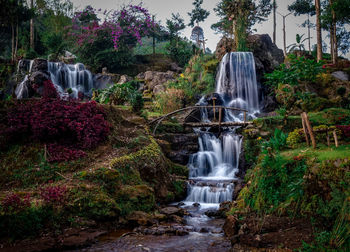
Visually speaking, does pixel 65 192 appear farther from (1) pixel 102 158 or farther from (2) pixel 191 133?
(2) pixel 191 133

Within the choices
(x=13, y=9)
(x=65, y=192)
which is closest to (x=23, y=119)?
(x=65, y=192)

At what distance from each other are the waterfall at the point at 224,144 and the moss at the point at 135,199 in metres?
1.79

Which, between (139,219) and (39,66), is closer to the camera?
(139,219)

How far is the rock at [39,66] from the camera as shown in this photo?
1785 cm

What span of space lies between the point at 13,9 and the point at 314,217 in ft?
81.3

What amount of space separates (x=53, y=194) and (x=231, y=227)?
11.9 feet

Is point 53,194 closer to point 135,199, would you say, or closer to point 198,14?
point 135,199

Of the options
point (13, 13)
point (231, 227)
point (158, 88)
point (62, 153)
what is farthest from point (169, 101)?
point (13, 13)

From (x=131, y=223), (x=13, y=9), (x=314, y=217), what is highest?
(x=13, y=9)

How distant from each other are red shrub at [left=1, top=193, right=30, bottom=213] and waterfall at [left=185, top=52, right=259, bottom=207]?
4.54m

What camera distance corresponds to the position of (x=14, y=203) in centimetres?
472

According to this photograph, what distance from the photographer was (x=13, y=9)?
2041 centimetres

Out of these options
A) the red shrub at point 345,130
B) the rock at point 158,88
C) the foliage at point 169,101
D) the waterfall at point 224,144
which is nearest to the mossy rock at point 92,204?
the waterfall at point 224,144

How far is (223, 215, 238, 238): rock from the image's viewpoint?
493 centimetres
